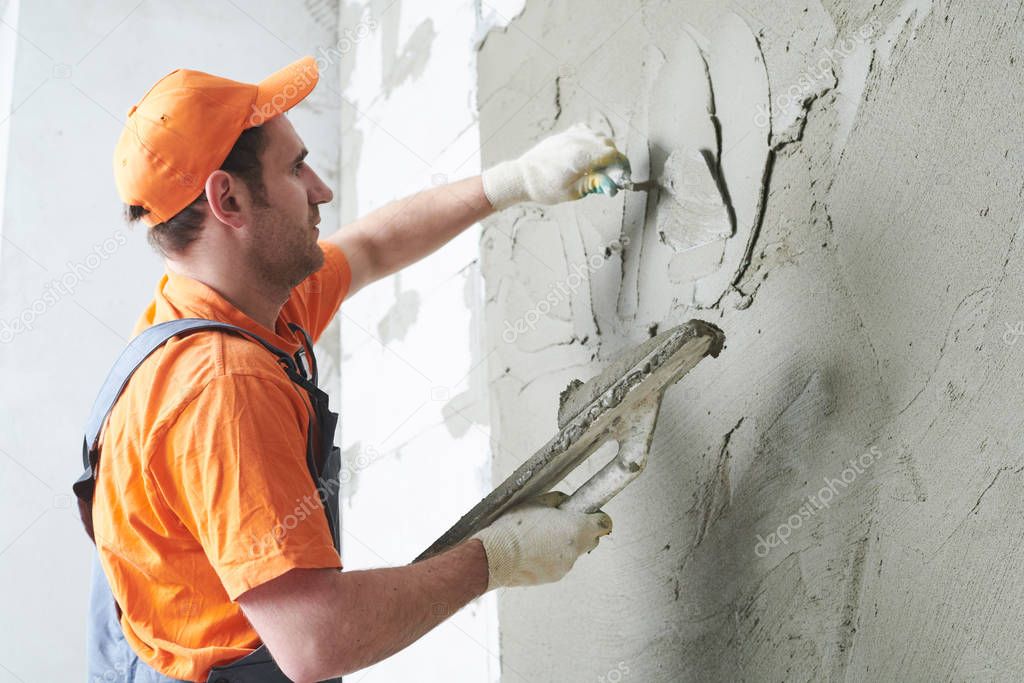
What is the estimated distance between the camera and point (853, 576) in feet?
3.94

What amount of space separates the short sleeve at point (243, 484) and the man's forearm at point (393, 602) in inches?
2.3

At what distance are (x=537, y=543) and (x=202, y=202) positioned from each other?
2.77 ft

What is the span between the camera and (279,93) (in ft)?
5.49

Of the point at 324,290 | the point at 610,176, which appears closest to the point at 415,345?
the point at 324,290

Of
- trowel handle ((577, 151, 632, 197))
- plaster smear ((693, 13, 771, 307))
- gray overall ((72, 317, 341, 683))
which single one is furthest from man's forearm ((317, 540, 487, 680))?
trowel handle ((577, 151, 632, 197))

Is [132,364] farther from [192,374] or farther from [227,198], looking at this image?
[227,198]

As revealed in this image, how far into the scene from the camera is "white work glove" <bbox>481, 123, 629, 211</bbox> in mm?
1646

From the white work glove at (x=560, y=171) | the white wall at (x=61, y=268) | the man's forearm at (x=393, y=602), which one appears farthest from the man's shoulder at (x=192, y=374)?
the white wall at (x=61, y=268)

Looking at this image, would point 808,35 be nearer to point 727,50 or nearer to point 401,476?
point 727,50

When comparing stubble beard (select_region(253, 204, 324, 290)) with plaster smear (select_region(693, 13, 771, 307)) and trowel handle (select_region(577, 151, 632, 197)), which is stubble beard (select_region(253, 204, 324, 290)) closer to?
trowel handle (select_region(577, 151, 632, 197))

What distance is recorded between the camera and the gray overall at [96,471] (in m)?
1.41

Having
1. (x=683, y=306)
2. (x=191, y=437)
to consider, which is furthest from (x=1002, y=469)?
(x=191, y=437)

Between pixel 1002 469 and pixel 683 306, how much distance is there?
1.95ft

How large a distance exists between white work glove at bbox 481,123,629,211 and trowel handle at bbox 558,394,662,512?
467mm
